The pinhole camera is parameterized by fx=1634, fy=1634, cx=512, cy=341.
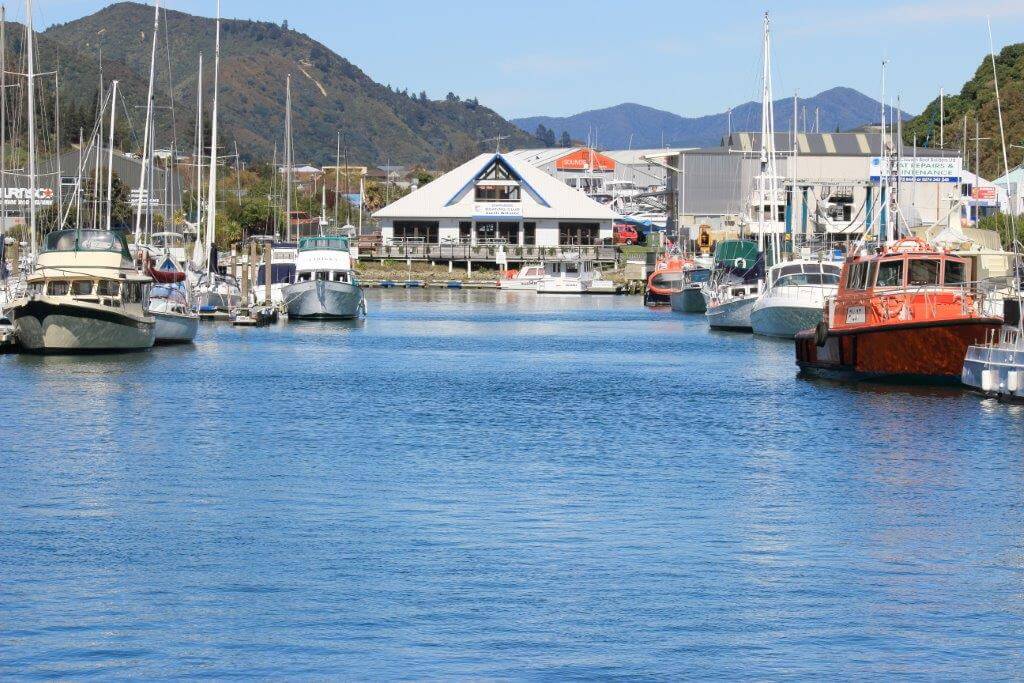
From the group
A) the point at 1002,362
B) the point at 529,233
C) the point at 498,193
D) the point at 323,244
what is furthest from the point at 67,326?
the point at 529,233

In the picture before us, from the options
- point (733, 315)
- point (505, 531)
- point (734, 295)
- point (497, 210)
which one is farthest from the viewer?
point (497, 210)

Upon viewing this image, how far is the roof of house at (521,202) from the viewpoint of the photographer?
438ft

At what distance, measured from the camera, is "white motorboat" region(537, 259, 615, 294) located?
399ft

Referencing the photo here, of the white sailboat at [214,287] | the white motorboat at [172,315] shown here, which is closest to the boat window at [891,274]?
the white motorboat at [172,315]

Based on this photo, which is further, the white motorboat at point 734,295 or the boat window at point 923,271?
the white motorboat at point 734,295

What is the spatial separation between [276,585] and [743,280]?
59.3 meters

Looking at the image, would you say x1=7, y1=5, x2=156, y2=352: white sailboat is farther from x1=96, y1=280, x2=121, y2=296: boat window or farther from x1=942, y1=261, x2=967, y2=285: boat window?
x1=942, y1=261, x2=967, y2=285: boat window

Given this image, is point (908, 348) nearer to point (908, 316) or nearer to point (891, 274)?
point (908, 316)

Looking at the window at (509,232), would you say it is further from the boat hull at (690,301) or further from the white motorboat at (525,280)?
the boat hull at (690,301)

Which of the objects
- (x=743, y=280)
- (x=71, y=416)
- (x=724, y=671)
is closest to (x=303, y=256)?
(x=743, y=280)

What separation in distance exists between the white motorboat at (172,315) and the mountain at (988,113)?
256 feet

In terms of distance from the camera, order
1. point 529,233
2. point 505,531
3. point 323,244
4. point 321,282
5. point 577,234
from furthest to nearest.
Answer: point 529,233
point 577,234
point 323,244
point 321,282
point 505,531

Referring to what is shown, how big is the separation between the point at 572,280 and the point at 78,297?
72955mm

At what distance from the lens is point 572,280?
400 feet
